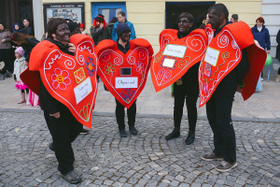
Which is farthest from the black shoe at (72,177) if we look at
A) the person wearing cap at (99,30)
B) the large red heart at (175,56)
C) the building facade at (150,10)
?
the building facade at (150,10)

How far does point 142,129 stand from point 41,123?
1.83 meters

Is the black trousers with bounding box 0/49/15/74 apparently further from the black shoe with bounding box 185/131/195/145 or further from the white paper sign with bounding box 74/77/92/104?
the black shoe with bounding box 185/131/195/145

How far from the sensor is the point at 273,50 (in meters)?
10.4

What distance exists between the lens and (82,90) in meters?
3.38

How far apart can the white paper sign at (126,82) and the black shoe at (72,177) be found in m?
1.58

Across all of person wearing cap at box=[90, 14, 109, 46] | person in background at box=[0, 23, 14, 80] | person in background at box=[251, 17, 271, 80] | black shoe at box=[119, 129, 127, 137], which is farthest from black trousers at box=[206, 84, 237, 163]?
person in background at box=[0, 23, 14, 80]

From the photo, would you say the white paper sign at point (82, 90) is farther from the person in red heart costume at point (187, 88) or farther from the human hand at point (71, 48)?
the person in red heart costume at point (187, 88)

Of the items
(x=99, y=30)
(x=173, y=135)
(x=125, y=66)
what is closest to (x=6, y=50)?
(x=99, y=30)

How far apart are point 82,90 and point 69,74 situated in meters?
0.25

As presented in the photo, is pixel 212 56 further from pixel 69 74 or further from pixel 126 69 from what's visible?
pixel 69 74

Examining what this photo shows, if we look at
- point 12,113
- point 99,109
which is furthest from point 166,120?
point 12,113

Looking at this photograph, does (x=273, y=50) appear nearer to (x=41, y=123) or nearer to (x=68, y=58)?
(x=41, y=123)

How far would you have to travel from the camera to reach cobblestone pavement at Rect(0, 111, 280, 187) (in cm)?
342

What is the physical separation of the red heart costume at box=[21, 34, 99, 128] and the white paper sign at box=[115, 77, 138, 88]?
0.86 meters
